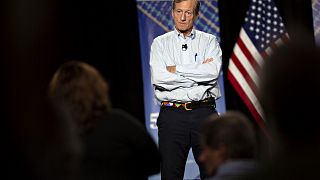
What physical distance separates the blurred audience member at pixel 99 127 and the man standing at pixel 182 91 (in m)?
1.36

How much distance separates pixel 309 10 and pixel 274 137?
15.3 ft

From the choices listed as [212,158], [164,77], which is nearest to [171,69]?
[164,77]

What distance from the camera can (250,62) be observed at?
18.2 feet

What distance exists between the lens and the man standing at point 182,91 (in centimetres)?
390

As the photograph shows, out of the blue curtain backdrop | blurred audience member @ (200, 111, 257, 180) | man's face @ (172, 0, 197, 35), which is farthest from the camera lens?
the blue curtain backdrop

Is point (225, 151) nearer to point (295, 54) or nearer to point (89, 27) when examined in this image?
point (295, 54)

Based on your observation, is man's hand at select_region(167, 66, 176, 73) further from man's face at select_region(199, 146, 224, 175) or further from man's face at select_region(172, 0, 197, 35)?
man's face at select_region(199, 146, 224, 175)

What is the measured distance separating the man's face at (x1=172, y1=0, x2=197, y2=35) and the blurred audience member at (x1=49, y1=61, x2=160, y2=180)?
5.46 ft

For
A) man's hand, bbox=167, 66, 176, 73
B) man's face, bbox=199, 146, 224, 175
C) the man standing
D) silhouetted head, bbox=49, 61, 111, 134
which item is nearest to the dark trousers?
the man standing

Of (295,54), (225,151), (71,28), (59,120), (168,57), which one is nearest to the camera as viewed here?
(295,54)

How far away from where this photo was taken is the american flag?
5480 mm

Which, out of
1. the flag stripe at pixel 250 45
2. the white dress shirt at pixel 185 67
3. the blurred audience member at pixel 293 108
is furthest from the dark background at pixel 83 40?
the blurred audience member at pixel 293 108

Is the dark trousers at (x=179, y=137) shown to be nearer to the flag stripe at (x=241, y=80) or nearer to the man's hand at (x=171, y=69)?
the man's hand at (x=171, y=69)

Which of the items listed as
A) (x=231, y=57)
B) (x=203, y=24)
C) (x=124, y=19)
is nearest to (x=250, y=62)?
(x=231, y=57)
